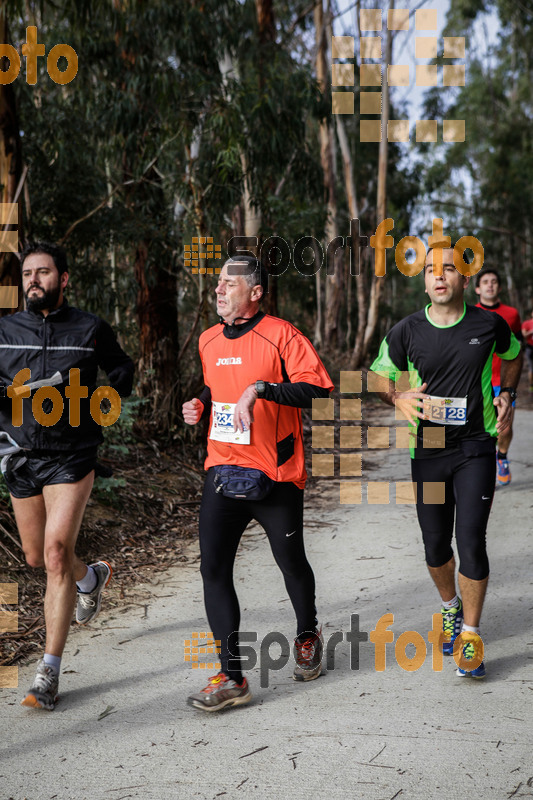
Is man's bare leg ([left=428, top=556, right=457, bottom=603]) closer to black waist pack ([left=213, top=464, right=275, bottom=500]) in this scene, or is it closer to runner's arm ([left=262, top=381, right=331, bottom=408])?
black waist pack ([left=213, top=464, right=275, bottom=500])

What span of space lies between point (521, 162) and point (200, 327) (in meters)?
22.8

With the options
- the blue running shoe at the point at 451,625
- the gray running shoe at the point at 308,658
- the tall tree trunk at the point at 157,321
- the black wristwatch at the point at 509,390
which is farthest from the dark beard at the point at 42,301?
the tall tree trunk at the point at 157,321

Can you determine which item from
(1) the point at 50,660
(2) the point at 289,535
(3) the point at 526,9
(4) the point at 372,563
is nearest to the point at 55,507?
(1) the point at 50,660

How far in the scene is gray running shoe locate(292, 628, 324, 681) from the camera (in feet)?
13.8

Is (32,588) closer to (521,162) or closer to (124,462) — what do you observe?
(124,462)

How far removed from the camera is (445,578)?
4.47 meters

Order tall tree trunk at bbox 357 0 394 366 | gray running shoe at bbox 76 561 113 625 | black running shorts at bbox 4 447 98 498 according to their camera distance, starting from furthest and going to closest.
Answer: tall tree trunk at bbox 357 0 394 366
gray running shoe at bbox 76 561 113 625
black running shorts at bbox 4 447 98 498

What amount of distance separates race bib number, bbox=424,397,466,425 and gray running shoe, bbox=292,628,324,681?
121 cm

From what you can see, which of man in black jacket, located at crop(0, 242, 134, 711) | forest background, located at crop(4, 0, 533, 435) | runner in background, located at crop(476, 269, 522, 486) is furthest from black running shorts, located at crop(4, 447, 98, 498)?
runner in background, located at crop(476, 269, 522, 486)

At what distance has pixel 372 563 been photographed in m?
6.25

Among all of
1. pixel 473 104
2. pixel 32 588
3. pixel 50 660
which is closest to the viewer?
pixel 50 660

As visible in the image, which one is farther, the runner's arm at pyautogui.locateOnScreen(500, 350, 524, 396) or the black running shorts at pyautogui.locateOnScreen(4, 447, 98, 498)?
the runner's arm at pyautogui.locateOnScreen(500, 350, 524, 396)

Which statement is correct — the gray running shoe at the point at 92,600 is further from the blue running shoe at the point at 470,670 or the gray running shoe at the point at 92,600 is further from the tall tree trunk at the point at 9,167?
the tall tree trunk at the point at 9,167

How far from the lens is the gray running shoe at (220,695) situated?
384 centimetres
